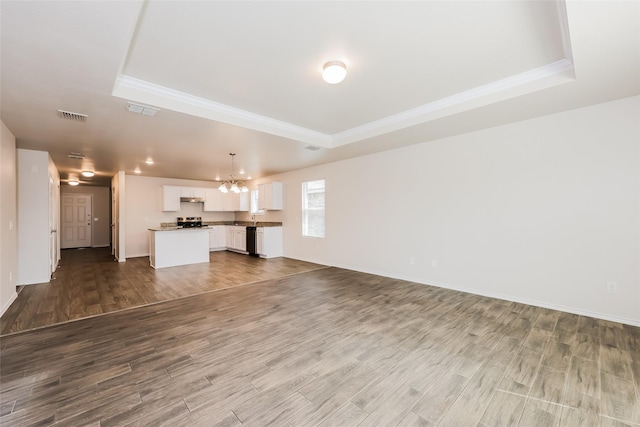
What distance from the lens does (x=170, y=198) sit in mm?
8367

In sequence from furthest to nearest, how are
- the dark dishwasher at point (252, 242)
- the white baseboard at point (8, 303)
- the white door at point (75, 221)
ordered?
the white door at point (75, 221), the dark dishwasher at point (252, 242), the white baseboard at point (8, 303)

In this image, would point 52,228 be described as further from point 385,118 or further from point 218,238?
point 385,118

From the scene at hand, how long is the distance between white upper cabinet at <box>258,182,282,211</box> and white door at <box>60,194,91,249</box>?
7.42 meters

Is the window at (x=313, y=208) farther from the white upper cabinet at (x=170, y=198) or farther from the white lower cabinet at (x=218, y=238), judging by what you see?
the white upper cabinet at (x=170, y=198)

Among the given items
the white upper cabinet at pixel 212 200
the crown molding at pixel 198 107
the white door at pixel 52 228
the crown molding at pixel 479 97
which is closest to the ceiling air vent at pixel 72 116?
the crown molding at pixel 198 107

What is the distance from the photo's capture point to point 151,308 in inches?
143

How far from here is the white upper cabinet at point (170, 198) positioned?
27.2 feet

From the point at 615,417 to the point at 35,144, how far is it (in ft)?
25.7

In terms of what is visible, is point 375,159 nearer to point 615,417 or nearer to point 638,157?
point 638,157

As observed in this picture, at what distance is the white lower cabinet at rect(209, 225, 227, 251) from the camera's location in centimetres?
928

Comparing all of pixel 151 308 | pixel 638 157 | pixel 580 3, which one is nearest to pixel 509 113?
pixel 638 157

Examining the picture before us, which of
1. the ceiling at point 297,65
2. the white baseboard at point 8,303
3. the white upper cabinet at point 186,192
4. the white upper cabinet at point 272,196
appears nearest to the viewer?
the ceiling at point 297,65

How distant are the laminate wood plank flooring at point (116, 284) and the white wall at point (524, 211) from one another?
8.55 feet

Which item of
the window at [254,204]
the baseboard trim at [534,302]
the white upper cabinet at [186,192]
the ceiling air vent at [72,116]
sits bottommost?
the baseboard trim at [534,302]
